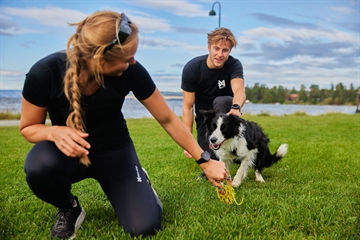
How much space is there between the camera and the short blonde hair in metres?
5.33

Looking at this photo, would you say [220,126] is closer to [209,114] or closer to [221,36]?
[209,114]

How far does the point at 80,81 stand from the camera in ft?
9.79

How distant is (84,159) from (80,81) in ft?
2.02

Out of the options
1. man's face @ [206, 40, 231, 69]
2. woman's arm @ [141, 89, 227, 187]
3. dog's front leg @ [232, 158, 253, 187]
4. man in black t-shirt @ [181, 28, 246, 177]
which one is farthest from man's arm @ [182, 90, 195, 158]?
woman's arm @ [141, 89, 227, 187]

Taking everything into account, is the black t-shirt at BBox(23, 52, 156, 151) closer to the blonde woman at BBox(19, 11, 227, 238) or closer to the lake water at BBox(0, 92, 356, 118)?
the blonde woman at BBox(19, 11, 227, 238)

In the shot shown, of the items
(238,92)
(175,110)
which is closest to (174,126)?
(238,92)

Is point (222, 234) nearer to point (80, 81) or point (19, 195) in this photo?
point (80, 81)

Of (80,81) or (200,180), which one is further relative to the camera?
(200,180)

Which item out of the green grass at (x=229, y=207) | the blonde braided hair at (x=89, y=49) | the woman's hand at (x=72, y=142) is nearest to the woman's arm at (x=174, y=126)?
the green grass at (x=229, y=207)

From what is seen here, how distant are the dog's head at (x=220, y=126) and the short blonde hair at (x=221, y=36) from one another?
3.26ft

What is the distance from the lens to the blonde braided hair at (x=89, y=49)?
8.89ft

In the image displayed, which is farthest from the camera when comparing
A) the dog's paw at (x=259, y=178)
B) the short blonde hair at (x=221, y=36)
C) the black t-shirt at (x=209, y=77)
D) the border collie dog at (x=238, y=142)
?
the black t-shirt at (x=209, y=77)

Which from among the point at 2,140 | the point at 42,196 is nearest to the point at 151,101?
the point at 42,196

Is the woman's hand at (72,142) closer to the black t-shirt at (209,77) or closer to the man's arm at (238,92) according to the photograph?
the man's arm at (238,92)
